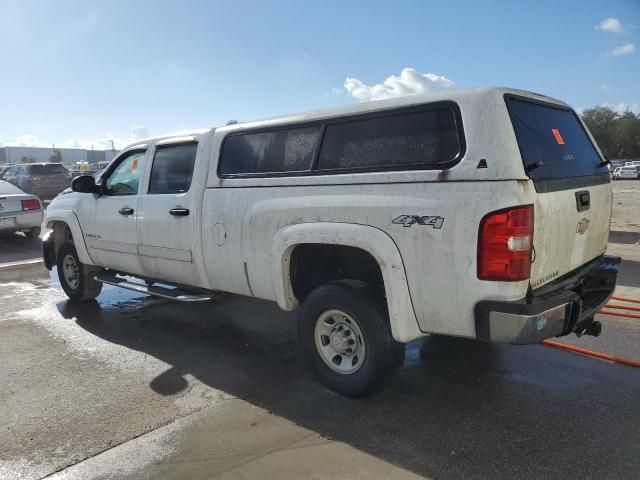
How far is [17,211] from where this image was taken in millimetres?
10953

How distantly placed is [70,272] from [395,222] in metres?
5.10

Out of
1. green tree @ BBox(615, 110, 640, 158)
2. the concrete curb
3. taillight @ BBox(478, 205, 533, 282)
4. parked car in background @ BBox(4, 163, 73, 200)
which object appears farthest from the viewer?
green tree @ BBox(615, 110, 640, 158)

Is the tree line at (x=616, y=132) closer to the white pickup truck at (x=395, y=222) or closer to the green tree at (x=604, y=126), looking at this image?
the green tree at (x=604, y=126)

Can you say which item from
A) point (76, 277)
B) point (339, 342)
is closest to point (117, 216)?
point (76, 277)

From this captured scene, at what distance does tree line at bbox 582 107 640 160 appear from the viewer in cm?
6438

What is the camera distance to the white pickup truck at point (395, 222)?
282 cm

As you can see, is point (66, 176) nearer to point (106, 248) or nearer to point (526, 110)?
point (106, 248)

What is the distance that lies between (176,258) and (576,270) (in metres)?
3.35

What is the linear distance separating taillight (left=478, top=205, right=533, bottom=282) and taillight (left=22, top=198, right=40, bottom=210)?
11218 millimetres

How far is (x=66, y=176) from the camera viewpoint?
72.3ft

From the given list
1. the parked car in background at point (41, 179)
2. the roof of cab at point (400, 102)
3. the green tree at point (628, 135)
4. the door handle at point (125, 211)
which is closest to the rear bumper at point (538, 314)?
the roof of cab at point (400, 102)

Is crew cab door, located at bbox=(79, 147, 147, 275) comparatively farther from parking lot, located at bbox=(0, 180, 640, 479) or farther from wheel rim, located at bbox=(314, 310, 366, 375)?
wheel rim, located at bbox=(314, 310, 366, 375)

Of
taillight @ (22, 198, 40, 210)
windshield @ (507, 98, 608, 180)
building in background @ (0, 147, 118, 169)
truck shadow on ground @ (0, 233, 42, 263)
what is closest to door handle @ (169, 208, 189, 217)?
windshield @ (507, 98, 608, 180)

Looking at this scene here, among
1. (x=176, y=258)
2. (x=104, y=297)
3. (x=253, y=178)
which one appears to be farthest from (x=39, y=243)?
(x=253, y=178)
